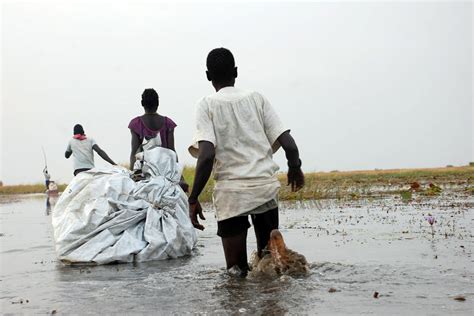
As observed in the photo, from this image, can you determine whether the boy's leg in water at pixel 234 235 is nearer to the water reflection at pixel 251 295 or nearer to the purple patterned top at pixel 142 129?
the water reflection at pixel 251 295

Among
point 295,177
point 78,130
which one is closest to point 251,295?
point 295,177

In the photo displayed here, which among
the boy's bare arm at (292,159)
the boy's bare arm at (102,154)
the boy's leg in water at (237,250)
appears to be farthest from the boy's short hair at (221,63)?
the boy's bare arm at (102,154)

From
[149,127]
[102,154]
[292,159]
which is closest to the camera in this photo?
[292,159]

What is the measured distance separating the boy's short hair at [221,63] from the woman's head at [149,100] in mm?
2507

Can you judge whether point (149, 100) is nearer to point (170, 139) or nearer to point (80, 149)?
point (170, 139)

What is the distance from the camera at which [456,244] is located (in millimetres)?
6383

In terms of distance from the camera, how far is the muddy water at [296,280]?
3.95 metres

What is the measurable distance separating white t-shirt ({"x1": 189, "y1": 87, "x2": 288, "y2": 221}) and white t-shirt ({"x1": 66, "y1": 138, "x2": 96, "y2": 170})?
6.42m

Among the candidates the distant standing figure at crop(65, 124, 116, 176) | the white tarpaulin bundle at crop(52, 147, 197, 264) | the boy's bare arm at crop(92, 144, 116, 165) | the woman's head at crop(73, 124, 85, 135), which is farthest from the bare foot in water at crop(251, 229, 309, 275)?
the woman's head at crop(73, 124, 85, 135)

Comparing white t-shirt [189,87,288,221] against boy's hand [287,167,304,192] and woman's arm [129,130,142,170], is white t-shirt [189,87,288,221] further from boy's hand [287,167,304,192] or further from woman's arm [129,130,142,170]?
woman's arm [129,130,142,170]

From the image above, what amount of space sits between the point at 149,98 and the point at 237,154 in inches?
112

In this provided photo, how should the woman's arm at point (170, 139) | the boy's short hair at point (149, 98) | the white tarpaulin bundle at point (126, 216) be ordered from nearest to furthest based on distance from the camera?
the white tarpaulin bundle at point (126, 216) < the boy's short hair at point (149, 98) < the woman's arm at point (170, 139)

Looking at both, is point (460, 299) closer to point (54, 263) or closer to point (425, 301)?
point (425, 301)

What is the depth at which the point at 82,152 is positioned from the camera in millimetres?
10766
